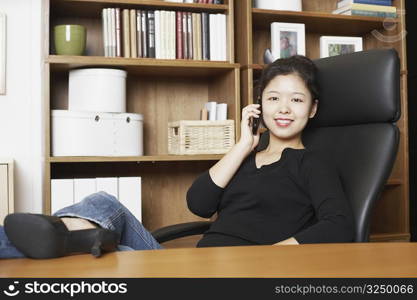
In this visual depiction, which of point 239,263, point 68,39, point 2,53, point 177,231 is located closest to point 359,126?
point 177,231

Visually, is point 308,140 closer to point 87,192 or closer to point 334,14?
point 87,192

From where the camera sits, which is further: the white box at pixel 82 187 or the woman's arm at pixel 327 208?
the white box at pixel 82 187

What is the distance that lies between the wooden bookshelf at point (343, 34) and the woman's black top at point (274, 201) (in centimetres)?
114

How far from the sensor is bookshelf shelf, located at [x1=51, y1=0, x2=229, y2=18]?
2453 millimetres

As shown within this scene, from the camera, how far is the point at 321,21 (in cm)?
283

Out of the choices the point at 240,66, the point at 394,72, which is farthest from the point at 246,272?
the point at 240,66

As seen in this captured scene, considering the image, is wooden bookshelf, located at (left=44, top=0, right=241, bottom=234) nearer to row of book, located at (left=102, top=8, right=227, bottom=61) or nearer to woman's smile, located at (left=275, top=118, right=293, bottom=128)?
row of book, located at (left=102, top=8, right=227, bottom=61)

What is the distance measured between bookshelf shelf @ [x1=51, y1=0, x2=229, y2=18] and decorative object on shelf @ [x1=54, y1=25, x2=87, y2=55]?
12 centimetres

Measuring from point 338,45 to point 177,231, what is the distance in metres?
1.78

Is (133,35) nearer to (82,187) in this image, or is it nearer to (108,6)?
(108,6)

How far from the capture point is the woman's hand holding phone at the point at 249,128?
158 centimetres

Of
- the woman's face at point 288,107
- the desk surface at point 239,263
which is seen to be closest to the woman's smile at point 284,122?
the woman's face at point 288,107

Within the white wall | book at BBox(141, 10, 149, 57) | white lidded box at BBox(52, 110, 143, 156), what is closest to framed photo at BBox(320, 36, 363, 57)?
book at BBox(141, 10, 149, 57)

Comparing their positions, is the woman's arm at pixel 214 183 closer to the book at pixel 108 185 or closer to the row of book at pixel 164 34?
the book at pixel 108 185
